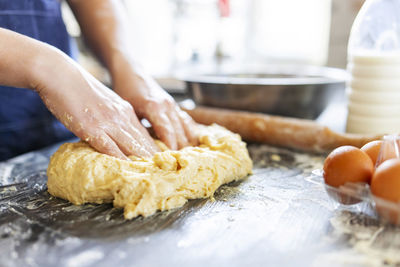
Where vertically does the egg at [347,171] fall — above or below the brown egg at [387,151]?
below

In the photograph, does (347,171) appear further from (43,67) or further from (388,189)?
(43,67)

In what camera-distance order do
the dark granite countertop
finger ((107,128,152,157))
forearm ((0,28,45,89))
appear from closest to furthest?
the dark granite countertop
forearm ((0,28,45,89))
finger ((107,128,152,157))

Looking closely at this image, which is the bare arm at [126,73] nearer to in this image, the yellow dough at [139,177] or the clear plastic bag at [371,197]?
the yellow dough at [139,177]

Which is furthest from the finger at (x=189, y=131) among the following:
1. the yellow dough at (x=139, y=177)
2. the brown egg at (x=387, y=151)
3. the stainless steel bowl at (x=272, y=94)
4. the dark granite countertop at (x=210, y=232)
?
the brown egg at (x=387, y=151)

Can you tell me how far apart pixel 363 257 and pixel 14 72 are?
114cm

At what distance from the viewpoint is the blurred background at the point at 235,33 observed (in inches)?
138

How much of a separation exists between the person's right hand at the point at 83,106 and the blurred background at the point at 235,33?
2.12m

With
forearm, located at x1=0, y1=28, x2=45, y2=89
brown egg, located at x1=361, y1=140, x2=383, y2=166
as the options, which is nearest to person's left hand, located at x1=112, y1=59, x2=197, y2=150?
forearm, located at x1=0, y1=28, x2=45, y2=89

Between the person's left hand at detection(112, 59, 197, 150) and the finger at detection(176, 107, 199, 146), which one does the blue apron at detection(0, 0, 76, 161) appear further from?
the finger at detection(176, 107, 199, 146)

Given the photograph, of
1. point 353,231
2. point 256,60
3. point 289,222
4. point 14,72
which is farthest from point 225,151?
point 256,60

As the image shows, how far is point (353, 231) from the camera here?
95 centimetres

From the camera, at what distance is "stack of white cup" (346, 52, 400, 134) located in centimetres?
154

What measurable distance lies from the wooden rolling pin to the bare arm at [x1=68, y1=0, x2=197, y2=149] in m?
0.39

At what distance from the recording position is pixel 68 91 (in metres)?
1.17
